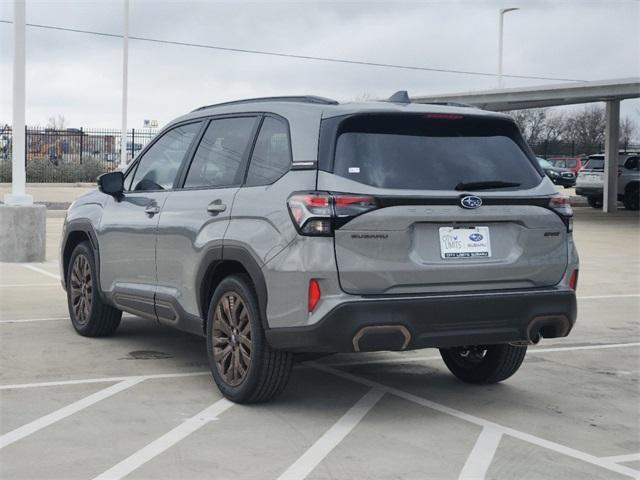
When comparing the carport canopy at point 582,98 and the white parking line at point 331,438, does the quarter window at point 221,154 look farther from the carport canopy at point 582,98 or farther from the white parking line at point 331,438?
the carport canopy at point 582,98

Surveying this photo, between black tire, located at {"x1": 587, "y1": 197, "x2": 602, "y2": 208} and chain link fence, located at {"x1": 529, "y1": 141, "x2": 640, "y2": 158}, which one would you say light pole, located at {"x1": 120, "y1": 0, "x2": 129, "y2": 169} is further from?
chain link fence, located at {"x1": 529, "y1": 141, "x2": 640, "y2": 158}

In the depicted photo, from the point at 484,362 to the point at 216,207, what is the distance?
212 centimetres

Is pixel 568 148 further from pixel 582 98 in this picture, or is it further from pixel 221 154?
pixel 221 154

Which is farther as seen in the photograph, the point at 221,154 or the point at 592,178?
the point at 592,178

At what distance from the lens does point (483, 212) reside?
19.5ft

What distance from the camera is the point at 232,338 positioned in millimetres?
6242

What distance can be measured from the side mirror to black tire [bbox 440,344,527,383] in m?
2.78

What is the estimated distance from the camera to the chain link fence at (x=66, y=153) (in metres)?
40.4

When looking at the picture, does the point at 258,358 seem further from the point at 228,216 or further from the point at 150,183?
the point at 150,183

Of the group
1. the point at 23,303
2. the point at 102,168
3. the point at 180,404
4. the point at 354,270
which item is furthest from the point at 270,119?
the point at 102,168

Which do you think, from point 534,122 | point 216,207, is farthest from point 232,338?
point 534,122

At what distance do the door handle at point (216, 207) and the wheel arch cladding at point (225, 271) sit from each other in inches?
9.9

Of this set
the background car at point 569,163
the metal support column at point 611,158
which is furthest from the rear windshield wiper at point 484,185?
the background car at point 569,163

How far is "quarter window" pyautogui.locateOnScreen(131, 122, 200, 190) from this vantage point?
734 cm
